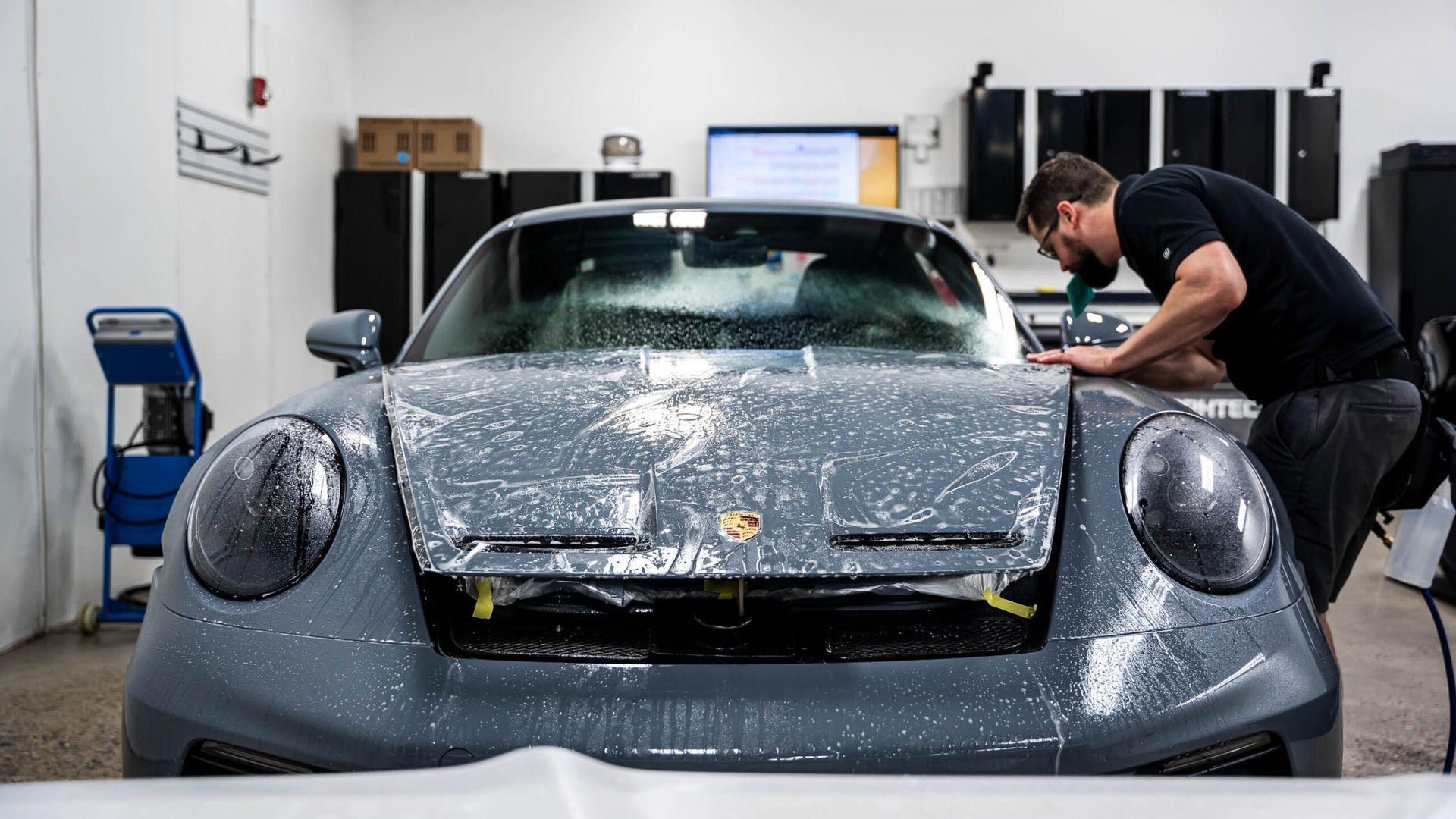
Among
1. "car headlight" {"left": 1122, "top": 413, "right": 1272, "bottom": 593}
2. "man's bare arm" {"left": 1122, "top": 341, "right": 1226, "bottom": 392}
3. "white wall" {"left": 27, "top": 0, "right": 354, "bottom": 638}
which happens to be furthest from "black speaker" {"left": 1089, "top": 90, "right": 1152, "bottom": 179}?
"car headlight" {"left": 1122, "top": 413, "right": 1272, "bottom": 593}

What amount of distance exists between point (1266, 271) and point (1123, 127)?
567 centimetres

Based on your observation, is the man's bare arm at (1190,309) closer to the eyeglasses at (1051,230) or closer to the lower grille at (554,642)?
the eyeglasses at (1051,230)

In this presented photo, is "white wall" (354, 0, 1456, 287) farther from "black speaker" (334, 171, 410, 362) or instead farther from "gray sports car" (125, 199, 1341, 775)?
"gray sports car" (125, 199, 1341, 775)

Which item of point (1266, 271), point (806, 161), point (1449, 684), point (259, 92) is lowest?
point (1449, 684)

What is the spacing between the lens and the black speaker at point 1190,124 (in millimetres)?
7051

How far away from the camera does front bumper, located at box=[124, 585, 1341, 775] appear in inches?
35.3

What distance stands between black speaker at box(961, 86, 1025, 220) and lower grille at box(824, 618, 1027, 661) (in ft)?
21.1

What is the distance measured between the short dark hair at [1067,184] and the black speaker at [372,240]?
5421mm

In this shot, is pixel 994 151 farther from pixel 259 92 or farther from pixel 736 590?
pixel 736 590

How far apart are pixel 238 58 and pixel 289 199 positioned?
94 cm

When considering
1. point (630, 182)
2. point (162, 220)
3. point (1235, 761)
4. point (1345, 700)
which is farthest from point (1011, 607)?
point (630, 182)

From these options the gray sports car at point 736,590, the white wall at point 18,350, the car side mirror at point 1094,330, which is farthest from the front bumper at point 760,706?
the white wall at point 18,350

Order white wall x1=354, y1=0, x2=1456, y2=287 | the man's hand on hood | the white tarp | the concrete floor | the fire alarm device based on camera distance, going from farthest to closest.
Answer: white wall x1=354, y1=0, x2=1456, y2=287 → the fire alarm device → the concrete floor → the man's hand on hood → the white tarp

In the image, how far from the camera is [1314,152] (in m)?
7.07
